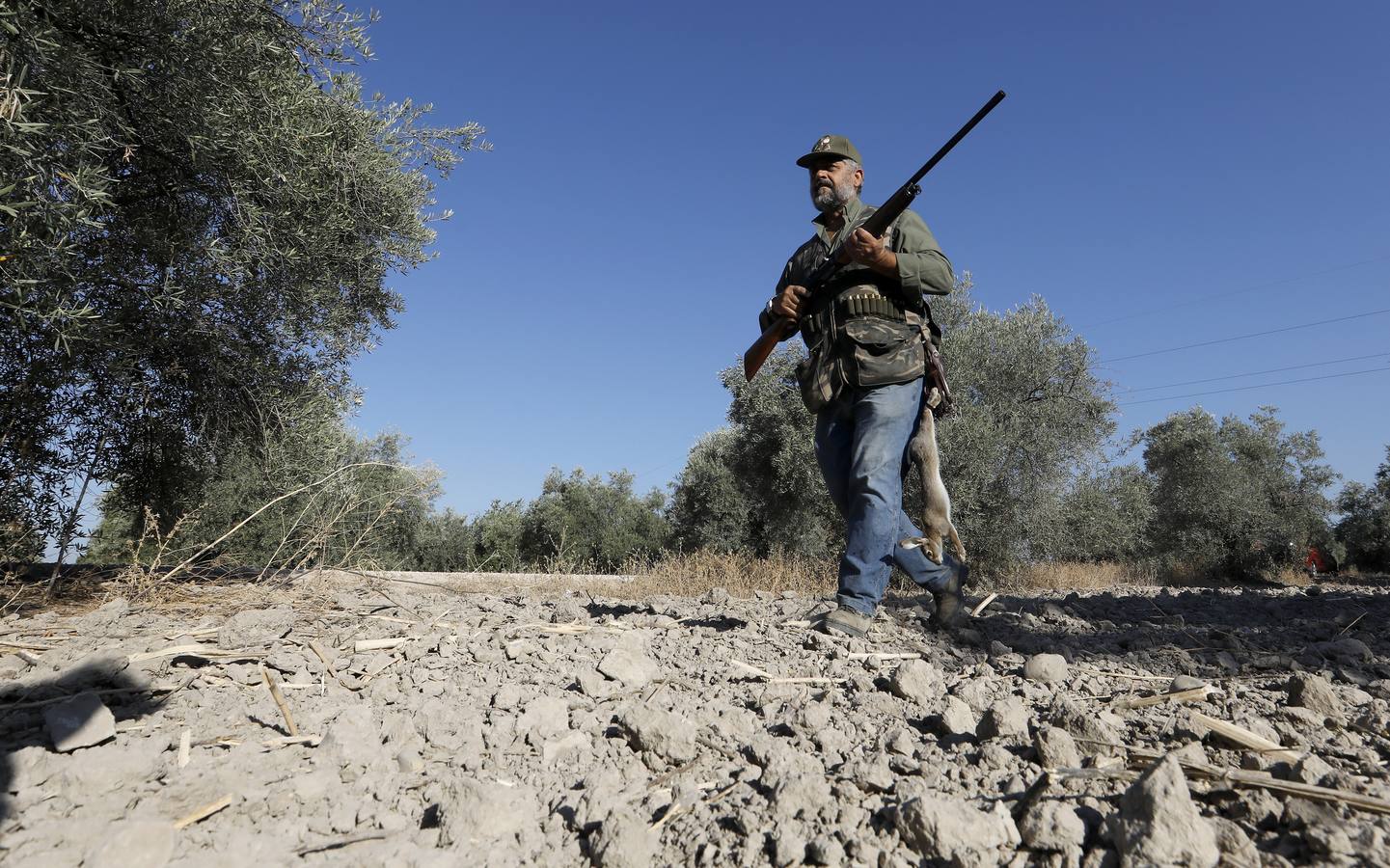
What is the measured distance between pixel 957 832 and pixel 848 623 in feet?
6.20

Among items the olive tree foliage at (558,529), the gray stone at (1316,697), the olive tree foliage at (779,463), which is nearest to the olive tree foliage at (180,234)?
the gray stone at (1316,697)

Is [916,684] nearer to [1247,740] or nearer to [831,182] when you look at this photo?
[1247,740]

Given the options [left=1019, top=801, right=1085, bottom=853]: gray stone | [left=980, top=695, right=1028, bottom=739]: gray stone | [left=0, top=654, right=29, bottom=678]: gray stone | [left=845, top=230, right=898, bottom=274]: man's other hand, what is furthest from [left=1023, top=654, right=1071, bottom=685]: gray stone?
[left=0, top=654, right=29, bottom=678]: gray stone

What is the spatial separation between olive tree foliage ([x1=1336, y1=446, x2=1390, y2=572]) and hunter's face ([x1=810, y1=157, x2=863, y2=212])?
3045cm

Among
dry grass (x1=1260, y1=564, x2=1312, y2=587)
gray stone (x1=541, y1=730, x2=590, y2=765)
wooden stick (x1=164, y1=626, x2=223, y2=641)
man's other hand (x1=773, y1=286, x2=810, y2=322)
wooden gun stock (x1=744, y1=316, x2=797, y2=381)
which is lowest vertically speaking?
gray stone (x1=541, y1=730, x2=590, y2=765)

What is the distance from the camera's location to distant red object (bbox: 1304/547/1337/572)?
2200 centimetres

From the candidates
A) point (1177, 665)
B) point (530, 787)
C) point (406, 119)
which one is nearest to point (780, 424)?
point (406, 119)

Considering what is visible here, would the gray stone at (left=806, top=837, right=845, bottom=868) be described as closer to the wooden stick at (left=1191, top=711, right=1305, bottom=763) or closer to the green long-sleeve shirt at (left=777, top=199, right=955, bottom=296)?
the wooden stick at (left=1191, top=711, right=1305, bottom=763)

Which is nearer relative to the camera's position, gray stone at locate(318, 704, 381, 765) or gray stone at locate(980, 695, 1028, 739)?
gray stone at locate(980, 695, 1028, 739)

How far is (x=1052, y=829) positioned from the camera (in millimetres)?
1552

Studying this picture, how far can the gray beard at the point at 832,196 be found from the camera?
4320 millimetres

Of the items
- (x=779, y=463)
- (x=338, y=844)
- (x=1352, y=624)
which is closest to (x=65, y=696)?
(x=338, y=844)

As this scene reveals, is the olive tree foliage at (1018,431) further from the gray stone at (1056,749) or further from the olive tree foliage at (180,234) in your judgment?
the gray stone at (1056,749)

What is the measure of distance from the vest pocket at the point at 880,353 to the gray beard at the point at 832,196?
0.82 metres
